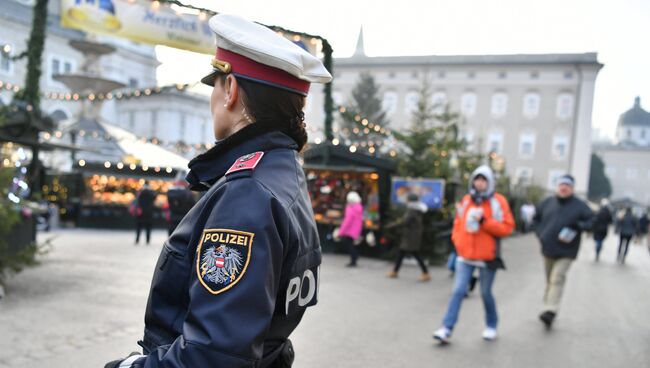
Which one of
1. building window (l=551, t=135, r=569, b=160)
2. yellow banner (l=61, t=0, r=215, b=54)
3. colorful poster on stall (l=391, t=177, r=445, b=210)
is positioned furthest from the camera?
building window (l=551, t=135, r=569, b=160)

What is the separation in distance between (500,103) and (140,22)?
54.7m

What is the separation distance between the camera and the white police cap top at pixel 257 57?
1533 mm

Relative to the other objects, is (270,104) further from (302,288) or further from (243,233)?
(302,288)

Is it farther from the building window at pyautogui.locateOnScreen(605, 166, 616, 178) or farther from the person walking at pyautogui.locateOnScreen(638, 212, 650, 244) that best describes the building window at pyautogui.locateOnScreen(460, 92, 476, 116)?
the building window at pyautogui.locateOnScreen(605, 166, 616, 178)

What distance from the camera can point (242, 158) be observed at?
1.52 metres

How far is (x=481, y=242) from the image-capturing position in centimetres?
609

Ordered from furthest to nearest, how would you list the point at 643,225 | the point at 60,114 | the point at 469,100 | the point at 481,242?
the point at 469,100 → the point at 60,114 → the point at 643,225 → the point at 481,242

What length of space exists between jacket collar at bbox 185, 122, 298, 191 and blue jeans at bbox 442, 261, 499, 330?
484 centimetres

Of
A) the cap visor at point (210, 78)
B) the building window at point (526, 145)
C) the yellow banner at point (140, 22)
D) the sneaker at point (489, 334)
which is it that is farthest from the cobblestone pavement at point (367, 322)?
the building window at point (526, 145)

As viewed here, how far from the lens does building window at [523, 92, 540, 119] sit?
57062 millimetres

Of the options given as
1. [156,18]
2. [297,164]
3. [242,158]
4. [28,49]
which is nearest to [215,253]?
[242,158]

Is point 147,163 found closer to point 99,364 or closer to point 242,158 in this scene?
point 99,364

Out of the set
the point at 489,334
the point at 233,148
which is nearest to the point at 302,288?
the point at 233,148

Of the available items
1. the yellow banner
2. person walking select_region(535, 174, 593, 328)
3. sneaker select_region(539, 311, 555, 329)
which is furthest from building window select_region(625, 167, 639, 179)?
the yellow banner
